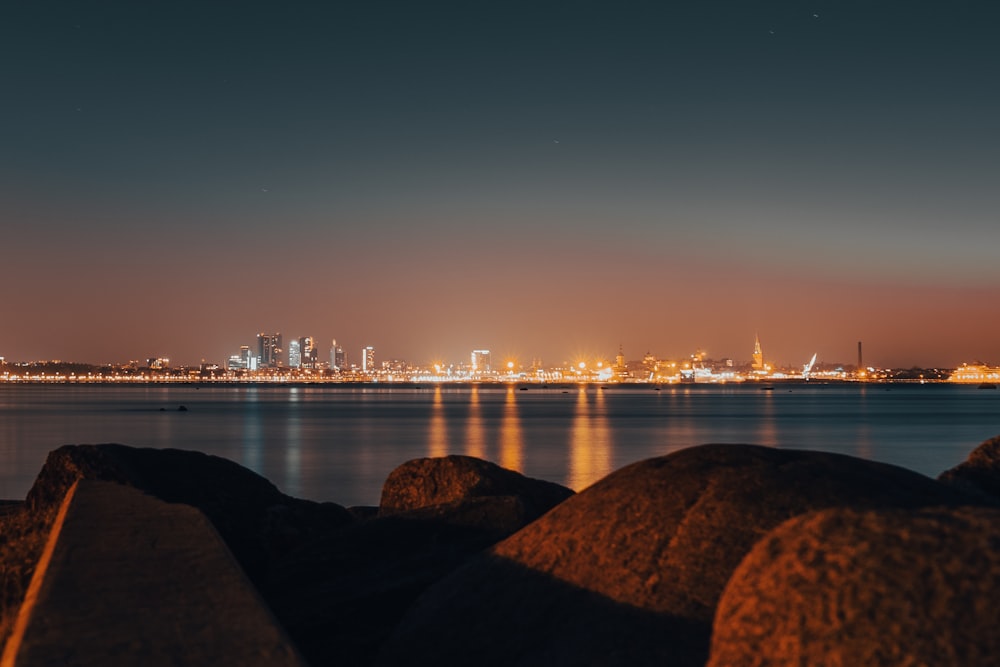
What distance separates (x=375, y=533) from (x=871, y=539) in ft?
21.0

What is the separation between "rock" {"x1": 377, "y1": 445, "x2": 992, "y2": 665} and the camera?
19.8ft

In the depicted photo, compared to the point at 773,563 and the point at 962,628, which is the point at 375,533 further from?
the point at 962,628

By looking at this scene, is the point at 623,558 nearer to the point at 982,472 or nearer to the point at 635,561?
the point at 635,561

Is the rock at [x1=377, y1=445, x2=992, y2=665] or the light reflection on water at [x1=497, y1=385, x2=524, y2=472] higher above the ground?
the rock at [x1=377, y1=445, x2=992, y2=665]

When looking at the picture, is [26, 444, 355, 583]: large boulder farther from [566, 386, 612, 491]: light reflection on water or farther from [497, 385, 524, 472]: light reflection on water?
[497, 385, 524, 472]: light reflection on water

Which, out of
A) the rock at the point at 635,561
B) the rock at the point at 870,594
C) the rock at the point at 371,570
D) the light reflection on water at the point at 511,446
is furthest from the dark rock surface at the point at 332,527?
the light reflection on water at the point at 511,446

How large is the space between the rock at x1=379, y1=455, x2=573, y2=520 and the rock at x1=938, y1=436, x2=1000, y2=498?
4.12 meters

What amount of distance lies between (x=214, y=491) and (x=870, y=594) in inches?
343

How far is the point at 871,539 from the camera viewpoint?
172 inches

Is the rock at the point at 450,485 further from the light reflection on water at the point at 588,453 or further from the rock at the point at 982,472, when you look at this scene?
the light reflection on water at the point at 588,453

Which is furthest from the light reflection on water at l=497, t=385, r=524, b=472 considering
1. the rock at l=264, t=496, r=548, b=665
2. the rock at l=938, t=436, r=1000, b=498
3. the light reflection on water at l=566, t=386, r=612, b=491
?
the rock at l=938, t=436, r=1000, b=498

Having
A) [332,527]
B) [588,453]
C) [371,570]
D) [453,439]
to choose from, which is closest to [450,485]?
[332,527]

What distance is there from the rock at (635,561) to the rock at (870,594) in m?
1.36

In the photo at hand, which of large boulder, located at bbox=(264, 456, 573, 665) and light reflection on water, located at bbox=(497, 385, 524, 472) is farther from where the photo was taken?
light reflection on water, located at bbox=(497, 385, 524, 472)
